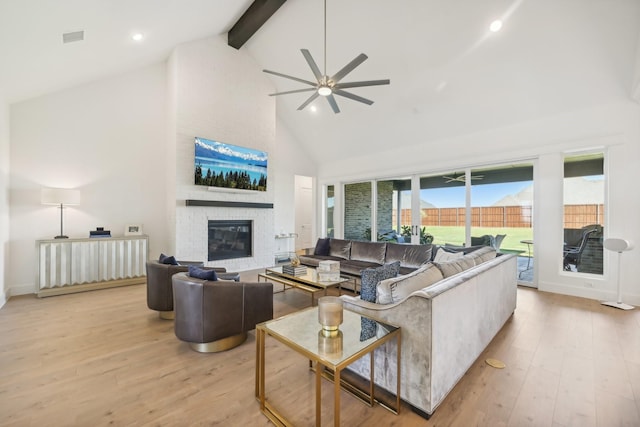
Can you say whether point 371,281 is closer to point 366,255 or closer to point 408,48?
point 366,255

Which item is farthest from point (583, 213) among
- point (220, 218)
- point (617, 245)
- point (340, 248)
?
point (220, 218)

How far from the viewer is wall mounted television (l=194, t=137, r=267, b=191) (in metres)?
5.44

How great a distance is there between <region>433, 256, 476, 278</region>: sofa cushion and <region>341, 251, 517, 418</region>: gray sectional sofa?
1 centimetres

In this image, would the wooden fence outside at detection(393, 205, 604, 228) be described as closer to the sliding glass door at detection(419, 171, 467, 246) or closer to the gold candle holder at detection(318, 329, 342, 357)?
the sliding glass door at detection(419, 171, 467, 246)

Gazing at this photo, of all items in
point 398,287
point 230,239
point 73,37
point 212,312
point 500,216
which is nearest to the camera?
point 398,287

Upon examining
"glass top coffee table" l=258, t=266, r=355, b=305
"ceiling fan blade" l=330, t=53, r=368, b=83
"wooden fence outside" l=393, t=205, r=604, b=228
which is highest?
"ceiling fan blade" l=330, t=53, r=368, b=83

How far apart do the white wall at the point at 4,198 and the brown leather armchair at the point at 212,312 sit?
10.7 feet

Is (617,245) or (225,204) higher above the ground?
(225,204)

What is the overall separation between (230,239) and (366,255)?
9.84 ft

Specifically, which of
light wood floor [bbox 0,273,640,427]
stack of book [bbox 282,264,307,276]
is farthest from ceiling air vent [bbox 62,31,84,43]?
stack of book [bbox 282,264,307,276]

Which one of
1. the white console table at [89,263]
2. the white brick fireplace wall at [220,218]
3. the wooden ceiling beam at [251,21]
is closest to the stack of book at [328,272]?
the white brick fireplace wall at [220,218]

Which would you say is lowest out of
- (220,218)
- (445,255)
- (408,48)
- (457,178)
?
(445,255)

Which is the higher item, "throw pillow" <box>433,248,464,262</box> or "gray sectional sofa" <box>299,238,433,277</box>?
"throw pillow" <box>433,248,464,262</box>

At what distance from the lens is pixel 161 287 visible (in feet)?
10.6
